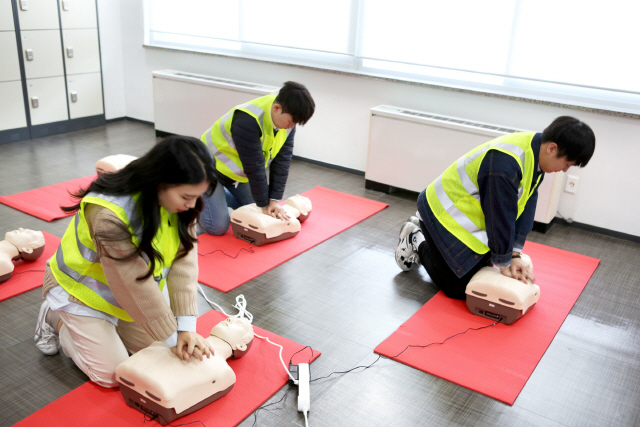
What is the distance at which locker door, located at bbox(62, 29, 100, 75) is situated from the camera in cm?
485

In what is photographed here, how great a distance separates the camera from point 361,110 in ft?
13.5

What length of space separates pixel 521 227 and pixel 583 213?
1259mm

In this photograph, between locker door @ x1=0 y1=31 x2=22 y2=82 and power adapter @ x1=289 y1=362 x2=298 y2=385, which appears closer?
power adapter @ x1=289 y1=362 x2=298 y2=385

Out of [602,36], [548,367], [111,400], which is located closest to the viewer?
[111,400]

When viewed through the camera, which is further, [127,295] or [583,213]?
[583,213]

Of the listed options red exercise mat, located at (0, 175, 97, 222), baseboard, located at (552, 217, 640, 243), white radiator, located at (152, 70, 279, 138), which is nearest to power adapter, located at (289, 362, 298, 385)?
red exercise mat, located at (0, 175, 97, 222)

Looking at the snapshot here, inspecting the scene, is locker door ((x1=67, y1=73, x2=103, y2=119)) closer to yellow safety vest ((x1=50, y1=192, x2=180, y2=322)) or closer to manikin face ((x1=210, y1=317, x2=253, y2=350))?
yellow safety vest ((x1=50, y1=192, x2=180, y2=322))

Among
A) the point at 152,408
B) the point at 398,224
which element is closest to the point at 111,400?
the point at 152,408

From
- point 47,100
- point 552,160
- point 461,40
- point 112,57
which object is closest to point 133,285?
point 552,160

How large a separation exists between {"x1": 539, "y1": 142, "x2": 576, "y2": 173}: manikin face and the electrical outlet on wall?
1352 millimetres

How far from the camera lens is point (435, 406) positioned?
1891 mm

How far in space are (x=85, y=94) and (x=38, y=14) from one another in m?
0.78

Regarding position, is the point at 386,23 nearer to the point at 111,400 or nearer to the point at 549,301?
the point at 549,301

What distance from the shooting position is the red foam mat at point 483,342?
→ 204 centimetres
